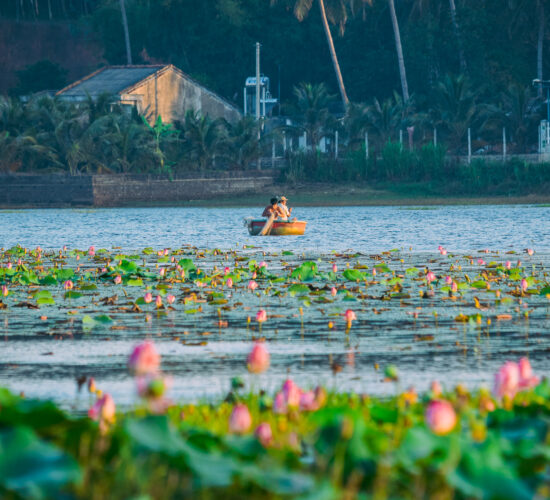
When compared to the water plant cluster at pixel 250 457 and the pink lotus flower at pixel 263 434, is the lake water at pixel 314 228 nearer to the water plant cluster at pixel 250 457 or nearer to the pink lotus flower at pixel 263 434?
the water plant cluster at pixel 250 457

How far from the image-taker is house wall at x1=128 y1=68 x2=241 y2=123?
71562 millimetres

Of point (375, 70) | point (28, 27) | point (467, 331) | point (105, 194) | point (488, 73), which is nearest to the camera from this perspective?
point (467, 331)

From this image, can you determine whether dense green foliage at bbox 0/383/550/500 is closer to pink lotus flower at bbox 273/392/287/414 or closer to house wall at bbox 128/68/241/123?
pink lotus flower at bbox 273/392/287/414

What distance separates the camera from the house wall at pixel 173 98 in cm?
7156

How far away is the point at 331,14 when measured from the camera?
74.3 metres

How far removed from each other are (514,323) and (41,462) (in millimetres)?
8263

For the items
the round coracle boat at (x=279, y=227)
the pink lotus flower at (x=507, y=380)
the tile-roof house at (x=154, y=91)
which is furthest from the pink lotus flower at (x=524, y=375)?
the tile-roof house at (x=154, y=91)

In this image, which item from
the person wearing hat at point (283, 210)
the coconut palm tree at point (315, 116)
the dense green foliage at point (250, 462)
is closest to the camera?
the dense green foliage at point (250, 462)

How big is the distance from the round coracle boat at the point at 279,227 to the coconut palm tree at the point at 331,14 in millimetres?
39940

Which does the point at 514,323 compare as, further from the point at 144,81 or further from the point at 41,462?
the point at 144,81

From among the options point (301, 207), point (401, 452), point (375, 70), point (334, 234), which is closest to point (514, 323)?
point (401, 452)

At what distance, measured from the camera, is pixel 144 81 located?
232 ft

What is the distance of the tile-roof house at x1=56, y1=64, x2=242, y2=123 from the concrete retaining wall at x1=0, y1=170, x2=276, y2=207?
11286 millimetres

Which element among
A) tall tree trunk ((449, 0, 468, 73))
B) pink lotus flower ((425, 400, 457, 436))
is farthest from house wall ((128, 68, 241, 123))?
pink lotus flower ((425, 400, 457, 436))
